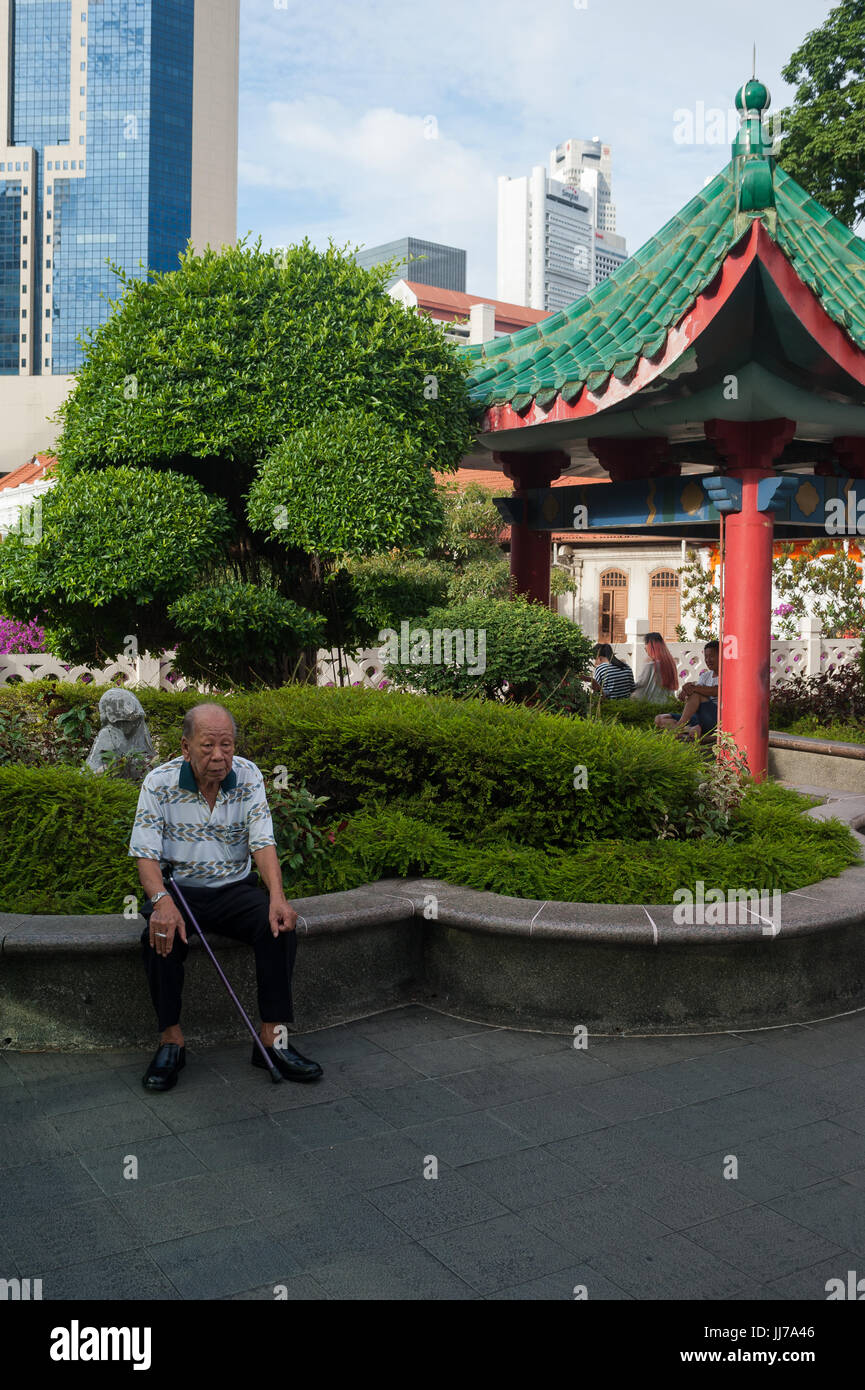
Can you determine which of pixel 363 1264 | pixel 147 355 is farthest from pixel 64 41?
pixel 363 1264

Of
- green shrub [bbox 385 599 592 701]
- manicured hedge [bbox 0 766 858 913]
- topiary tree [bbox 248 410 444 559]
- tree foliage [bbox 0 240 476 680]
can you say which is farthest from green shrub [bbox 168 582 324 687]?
manicured hedge [bbox 0 766 858 913]

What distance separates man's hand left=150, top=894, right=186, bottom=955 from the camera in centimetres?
446

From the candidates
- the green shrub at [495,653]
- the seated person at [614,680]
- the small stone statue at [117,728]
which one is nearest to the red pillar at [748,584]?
the green shrub at [495,653]

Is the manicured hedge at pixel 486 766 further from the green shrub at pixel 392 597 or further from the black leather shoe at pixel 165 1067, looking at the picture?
the green shrub at pixel 392 597

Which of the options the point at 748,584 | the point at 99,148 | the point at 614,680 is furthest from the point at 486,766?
the point at 99,148

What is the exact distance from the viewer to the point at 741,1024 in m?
5.23

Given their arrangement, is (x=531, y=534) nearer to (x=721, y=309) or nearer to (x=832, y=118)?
(x=721, y=309)

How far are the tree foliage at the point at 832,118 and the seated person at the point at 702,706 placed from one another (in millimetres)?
12527

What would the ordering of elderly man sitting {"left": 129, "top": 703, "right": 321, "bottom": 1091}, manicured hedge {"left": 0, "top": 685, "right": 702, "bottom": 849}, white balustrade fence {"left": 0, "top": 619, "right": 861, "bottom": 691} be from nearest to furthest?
elderly man sitting {"left": 129, "top": 703, "right": 321, "bottom": 1091} < manicured hedge {"left": 0, "top": 685, "right": 702, "bottom": 849} < white balustrade fence {"left": 0, "top": 619, "right": 861, "bottom": 691}

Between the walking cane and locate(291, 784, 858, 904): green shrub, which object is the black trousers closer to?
the walking cane

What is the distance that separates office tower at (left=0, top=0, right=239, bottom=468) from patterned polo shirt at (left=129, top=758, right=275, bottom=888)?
110291mm

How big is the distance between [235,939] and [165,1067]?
0.57m
